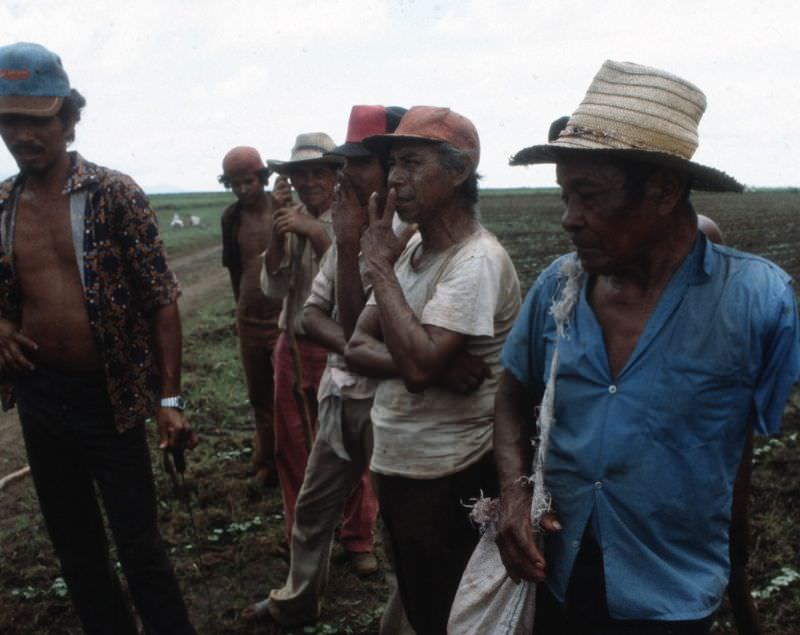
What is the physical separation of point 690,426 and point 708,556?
Result: 0.34 metres

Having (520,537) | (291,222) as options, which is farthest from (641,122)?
Answer: (291,222)

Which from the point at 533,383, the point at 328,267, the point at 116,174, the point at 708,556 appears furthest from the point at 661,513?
the point at 116,174

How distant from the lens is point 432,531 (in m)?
2.75

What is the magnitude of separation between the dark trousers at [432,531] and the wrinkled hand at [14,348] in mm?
1353

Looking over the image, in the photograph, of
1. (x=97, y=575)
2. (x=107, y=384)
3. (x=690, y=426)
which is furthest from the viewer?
(x=97, y=575)

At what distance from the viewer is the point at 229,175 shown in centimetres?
561

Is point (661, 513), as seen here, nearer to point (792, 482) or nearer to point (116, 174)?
point (116, 174)

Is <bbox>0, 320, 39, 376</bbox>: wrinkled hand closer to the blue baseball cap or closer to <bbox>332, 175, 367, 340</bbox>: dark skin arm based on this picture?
the blue baseball cap

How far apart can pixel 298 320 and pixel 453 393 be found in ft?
5.66

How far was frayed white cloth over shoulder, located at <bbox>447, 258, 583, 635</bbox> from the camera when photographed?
2084 millimetres

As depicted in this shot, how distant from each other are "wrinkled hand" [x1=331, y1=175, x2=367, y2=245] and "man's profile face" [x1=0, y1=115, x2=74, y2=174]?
1.04 metres

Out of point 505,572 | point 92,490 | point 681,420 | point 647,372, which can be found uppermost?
point 647,372

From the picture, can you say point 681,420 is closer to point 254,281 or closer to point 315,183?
point 315,183

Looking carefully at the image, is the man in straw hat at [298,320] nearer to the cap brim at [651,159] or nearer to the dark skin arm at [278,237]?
the dark skin arm at [278,237]
